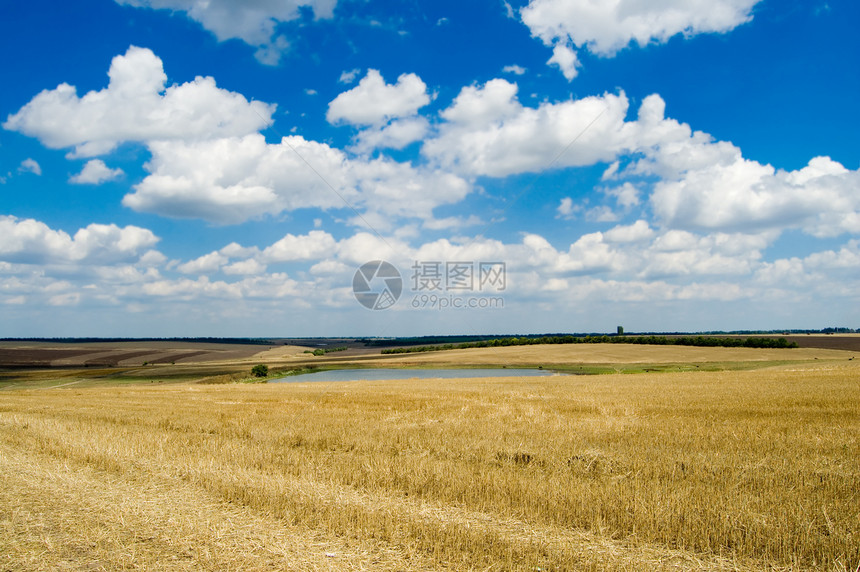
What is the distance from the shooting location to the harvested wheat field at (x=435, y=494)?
6773mm

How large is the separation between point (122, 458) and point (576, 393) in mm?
21675

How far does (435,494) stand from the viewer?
9.26 m

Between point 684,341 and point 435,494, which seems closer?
point 435,494

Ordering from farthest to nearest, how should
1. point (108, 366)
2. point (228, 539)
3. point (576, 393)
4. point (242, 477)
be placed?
point (108, 366)
point (576, 393)
point (242, 477)
point (228, 539)

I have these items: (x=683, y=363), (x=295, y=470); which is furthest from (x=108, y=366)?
(x=295, y=470)

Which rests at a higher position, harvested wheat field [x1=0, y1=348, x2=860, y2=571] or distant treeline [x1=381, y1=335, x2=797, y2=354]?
harvested wheat field [x1=0, y1=348, x2=860, y2=571]

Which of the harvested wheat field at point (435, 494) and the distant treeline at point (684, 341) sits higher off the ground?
the harvested wheat field at point (435, 494)

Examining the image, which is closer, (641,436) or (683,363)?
(641,436)

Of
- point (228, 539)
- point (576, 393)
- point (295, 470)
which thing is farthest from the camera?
point (576, 393)

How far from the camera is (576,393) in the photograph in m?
27.6

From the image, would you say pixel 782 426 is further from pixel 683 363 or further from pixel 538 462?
pixel 683 363

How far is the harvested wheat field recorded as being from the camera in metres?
6.77

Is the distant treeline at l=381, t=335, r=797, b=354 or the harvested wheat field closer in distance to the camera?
the harvested wheat field

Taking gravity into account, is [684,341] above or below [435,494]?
below
